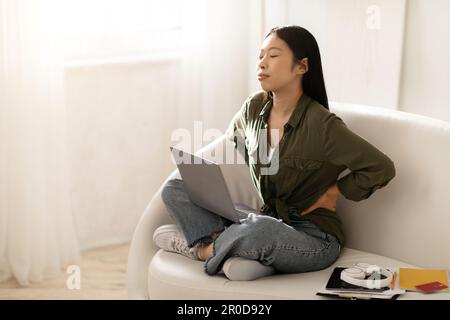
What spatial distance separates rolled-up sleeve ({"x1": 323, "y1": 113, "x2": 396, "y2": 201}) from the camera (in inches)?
89.8

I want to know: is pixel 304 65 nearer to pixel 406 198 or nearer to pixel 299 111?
pixel 299 111

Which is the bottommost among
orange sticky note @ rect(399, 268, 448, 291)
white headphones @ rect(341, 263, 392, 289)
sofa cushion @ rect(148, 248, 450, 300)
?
sofa cushion @ rect(148, 248, 450, 300)

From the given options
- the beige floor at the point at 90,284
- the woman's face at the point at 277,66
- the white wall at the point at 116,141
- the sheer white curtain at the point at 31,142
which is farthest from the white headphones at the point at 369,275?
the white wall at the point at 116,141

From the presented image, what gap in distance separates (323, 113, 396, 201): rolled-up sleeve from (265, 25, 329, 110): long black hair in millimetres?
127

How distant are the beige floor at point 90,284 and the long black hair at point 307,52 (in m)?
1.09

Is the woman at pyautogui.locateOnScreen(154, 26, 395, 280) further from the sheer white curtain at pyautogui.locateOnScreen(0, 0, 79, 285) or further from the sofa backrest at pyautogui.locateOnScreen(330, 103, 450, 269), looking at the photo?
the sheer white curtain at pyautogui.locateOnScreen(0, 0, 79, 285)

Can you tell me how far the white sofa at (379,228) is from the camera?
219 cm

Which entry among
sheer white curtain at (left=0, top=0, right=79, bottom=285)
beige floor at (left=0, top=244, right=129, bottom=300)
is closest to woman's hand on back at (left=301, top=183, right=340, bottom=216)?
beige floor at (left=0, top=244, right=129, bottom=300)

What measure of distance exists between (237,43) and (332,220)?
1428 millimetres

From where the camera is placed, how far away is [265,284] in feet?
7.13

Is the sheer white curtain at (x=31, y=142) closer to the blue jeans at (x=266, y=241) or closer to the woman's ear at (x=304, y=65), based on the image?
the blue jeans at (x=266, y=241)

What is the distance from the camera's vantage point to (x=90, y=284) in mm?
3107
